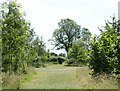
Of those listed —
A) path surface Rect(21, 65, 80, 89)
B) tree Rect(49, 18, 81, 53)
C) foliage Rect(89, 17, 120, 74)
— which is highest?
tree Rect(49, 18, 81, 53)

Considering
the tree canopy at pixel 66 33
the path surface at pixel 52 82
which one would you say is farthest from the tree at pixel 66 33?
the path surface at pixel 52 82

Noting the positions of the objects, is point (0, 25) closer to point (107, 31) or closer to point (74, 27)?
point (107, 31)

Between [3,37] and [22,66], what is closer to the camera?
[3,37]

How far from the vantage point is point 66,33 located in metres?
66.1

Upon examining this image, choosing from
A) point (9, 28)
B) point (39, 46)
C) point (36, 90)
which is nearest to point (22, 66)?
point (9, 28)

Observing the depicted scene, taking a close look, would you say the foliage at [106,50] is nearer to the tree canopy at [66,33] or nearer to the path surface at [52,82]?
the path surface at [52,82]

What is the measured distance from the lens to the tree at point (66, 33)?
65812mm

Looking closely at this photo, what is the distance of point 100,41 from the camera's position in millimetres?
14602

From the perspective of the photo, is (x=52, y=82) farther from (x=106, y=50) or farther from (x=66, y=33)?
(x=66, y=33)

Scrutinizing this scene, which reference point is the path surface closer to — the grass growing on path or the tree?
the grass growing on path

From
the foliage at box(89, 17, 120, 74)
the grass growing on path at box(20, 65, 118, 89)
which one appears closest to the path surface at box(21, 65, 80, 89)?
the grass growing on path at box(20, 65, 118, 89)

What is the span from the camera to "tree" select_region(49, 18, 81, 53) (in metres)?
65.8

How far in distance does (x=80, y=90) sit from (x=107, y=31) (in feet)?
20.2

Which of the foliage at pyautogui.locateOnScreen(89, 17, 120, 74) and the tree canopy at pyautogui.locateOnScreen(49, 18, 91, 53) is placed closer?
the foliage at pyautogui.locateOnScreen(89, 17, 120, 74)
